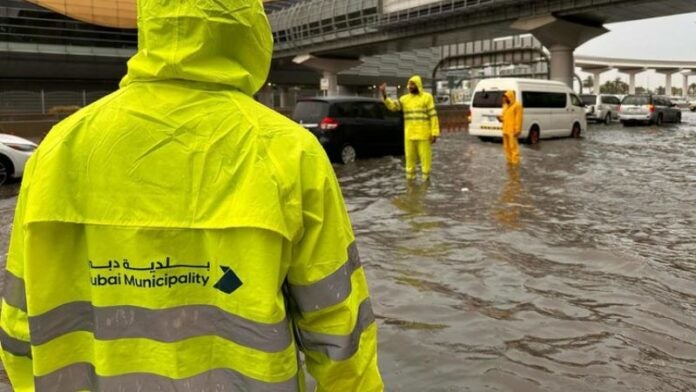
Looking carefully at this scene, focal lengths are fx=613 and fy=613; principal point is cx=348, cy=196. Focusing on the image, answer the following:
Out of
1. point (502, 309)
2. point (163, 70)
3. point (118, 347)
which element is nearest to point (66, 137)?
point (163, 70)

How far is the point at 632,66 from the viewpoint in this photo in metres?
113

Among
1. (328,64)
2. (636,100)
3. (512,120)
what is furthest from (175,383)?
(328,64)

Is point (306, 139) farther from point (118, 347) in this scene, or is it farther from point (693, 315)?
point (693, 315)

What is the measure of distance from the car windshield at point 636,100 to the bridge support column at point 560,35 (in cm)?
343

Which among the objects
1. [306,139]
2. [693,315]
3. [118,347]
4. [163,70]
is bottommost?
[693,315]

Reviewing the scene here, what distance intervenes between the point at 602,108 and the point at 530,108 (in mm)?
16189

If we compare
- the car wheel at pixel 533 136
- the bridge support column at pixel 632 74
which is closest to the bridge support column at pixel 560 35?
the car wheel at pixel 533 136

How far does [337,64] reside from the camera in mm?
50594

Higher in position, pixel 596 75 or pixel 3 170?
pixel 596 75

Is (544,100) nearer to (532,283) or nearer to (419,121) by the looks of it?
(419,121)

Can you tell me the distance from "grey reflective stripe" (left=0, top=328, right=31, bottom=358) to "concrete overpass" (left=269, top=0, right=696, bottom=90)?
1212 inches

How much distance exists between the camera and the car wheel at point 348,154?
47.4ft

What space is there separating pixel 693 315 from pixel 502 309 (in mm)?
1351

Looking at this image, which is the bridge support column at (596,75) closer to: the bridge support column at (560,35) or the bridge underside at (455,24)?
the bridge underside at (455,24)
